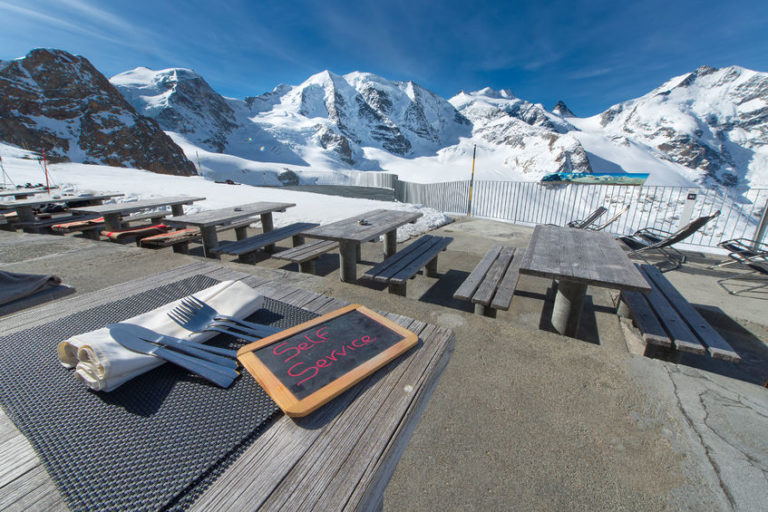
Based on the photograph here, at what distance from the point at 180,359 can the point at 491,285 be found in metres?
2.91

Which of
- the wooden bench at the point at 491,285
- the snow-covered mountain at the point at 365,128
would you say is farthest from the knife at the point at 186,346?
the snow-covered mountain at the point at 365,128

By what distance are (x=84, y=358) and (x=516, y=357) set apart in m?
2.23

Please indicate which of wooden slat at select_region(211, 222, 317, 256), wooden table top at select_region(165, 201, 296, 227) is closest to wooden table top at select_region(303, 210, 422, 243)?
wooden slat at select_region(211, 222, 317, 256)

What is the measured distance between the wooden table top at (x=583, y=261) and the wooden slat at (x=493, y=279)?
1.49 ft

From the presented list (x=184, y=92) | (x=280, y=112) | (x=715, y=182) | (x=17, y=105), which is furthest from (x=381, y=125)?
(x=715, y=182)

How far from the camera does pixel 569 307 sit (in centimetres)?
286

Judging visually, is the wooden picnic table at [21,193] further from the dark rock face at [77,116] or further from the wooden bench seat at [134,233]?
the dark rock face at [77,116]

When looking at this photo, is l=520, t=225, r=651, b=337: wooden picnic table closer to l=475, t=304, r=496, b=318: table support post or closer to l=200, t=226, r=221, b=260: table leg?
l=475, t=304, r=496, b=318: table support post

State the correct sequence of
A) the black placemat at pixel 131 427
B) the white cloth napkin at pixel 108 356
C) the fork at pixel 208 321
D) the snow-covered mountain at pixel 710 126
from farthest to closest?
the snow-covered mountain at pixel 710 126 < the fork at pixel 208 321 < the white cloth napkin at pixel 108 356 < the black placemat at pixel 131 427

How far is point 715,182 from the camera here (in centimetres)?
14450

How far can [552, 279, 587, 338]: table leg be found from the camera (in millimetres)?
2812

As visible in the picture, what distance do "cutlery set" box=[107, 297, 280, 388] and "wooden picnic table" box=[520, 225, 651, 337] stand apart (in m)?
2.26

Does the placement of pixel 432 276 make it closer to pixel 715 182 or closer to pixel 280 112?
pixel 280 112

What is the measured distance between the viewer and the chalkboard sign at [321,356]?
98cm
